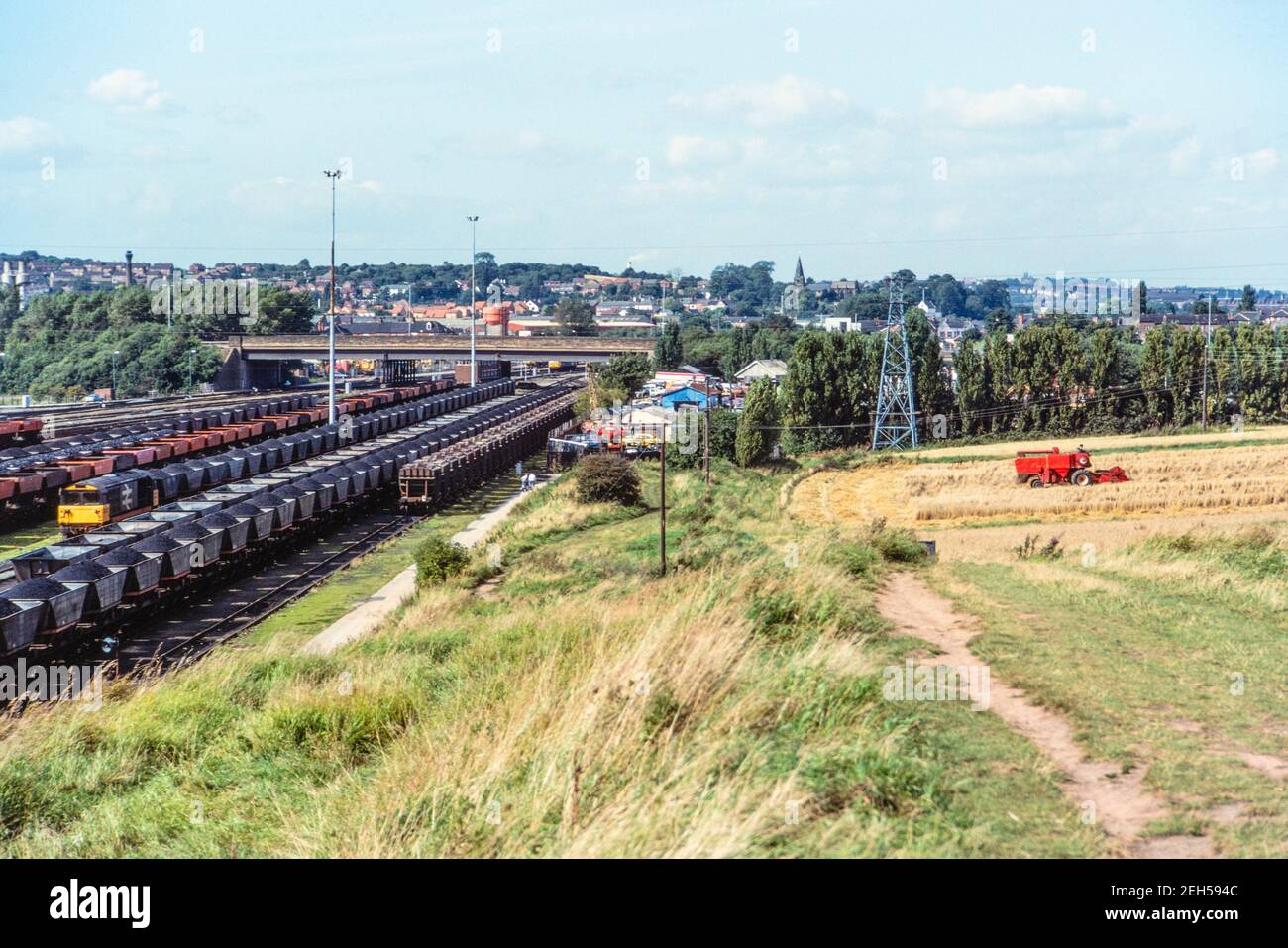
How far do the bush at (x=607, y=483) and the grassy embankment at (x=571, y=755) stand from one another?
26291 millimetres

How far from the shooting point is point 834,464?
57.3 m

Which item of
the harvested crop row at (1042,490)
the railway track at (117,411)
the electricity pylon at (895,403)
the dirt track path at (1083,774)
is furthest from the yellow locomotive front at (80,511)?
the electricity pylon at (895,403)

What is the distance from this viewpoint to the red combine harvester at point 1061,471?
155 ft

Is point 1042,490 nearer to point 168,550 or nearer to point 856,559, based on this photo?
point 856,559

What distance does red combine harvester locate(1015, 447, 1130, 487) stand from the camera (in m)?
47.1

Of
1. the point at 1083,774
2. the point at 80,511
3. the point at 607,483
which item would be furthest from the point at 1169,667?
the point at 80,511

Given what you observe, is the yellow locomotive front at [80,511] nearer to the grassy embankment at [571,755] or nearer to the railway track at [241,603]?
the railway track at [241,603]

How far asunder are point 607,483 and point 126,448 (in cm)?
2311

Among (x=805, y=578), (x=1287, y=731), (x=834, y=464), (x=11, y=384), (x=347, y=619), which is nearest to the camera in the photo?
(x=1287, y=731)

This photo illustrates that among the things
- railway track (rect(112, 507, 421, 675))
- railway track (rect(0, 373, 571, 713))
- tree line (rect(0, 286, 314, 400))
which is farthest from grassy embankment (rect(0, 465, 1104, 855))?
tree line (rect(0, 286, 314, 400))
